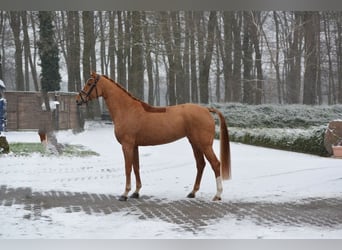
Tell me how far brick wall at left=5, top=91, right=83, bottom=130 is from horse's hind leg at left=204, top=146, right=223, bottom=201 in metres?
1.29

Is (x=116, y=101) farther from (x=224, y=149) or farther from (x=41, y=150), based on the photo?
(x=224, y=149)

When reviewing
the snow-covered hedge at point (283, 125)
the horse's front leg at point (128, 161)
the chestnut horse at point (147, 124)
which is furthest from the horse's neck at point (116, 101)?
the snow-covered hedge at point (283, 125)

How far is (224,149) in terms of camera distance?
4.93m

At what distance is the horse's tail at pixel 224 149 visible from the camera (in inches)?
193

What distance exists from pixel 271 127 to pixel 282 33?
93 centimetres

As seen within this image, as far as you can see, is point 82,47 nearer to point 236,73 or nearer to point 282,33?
point 236,73

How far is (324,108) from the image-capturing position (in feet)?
16.6

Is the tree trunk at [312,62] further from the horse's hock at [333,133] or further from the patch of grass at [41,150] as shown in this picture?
the patch of grass at [41,150]

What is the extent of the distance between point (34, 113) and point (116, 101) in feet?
2.71

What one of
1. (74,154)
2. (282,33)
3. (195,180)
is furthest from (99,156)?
(282,33)

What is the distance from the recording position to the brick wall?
5000 millimetres

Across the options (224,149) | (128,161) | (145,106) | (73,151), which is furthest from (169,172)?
(73,151)

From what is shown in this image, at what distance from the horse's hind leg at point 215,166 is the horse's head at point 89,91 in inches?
46.1

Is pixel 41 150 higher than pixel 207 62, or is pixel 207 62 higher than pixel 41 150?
pixel 207 62
